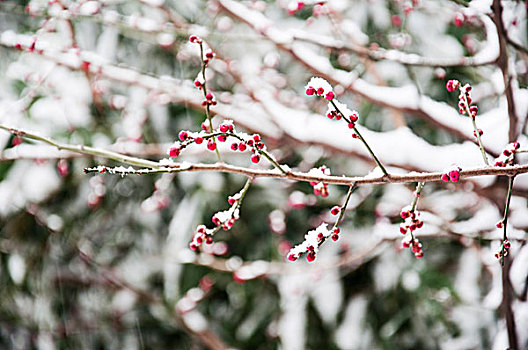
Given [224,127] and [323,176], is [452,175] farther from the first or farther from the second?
[224,127]

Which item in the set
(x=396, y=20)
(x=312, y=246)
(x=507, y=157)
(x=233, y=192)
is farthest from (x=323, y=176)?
(x=233, y=192)

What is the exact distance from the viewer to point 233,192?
2.23 m

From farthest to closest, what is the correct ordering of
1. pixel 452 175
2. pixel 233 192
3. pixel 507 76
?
pixel 233 192 → pixel 507 76 → pixel 452 175

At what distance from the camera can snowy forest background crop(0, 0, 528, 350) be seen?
1550 mm

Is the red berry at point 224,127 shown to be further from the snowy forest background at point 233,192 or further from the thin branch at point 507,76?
the snowy forest background at point 233,192

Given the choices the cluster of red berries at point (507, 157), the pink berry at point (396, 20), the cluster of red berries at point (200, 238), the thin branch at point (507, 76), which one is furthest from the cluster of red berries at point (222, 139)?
the pink berry at point (396, 20)

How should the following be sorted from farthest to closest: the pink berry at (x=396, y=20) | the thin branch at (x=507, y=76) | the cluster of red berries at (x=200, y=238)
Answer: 1. the pink berry at (x=396, y=20)
2. the thin branch at (x=507, y=76)
3. the cluster of red berries at (x=200, y=238)

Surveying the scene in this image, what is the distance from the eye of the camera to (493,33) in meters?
1.21

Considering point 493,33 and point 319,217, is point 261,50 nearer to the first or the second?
point 319,217

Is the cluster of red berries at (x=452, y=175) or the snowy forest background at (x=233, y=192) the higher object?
the cluster of red berries at (x=452, y=175)

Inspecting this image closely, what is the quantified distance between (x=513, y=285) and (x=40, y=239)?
2011 millimetres

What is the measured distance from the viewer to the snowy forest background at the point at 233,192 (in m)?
1.55

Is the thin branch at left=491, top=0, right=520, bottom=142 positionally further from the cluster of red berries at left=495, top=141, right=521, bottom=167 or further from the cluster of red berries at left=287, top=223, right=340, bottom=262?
the cluster of red berries at left=287, top=223, right=340, bottom=262

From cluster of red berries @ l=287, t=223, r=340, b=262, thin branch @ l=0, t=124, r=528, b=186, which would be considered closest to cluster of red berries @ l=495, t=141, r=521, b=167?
thin branch @ l=0, t=124, r=528, b=186
